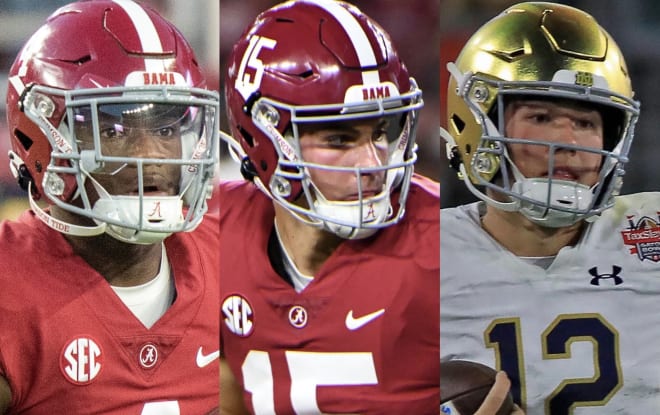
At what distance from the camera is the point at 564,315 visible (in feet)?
7.86

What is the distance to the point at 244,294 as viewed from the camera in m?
2.36

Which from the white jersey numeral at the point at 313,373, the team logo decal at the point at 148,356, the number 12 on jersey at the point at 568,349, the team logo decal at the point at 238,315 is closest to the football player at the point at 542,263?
the number 12 on jersey at the point at 568,349

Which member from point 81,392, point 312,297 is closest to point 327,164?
point 312,297

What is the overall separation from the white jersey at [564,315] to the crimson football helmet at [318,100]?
0.28 m

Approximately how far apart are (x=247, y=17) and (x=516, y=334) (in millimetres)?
1050

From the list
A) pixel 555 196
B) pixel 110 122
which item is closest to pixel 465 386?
pixel 555 196

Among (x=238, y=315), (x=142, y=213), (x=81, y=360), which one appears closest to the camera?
(x=142, y=213)

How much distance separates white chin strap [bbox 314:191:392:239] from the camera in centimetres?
218

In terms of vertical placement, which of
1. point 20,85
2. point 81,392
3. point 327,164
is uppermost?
point 20,85

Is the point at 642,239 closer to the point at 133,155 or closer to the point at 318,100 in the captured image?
the point at 318,100

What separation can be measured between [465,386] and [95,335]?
924mm

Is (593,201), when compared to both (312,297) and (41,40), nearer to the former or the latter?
(312,297)

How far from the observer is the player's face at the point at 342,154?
2.20 metres

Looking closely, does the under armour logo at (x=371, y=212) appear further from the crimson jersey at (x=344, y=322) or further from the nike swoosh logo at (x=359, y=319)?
the nike swoosh logo at (x=359, y=319)
